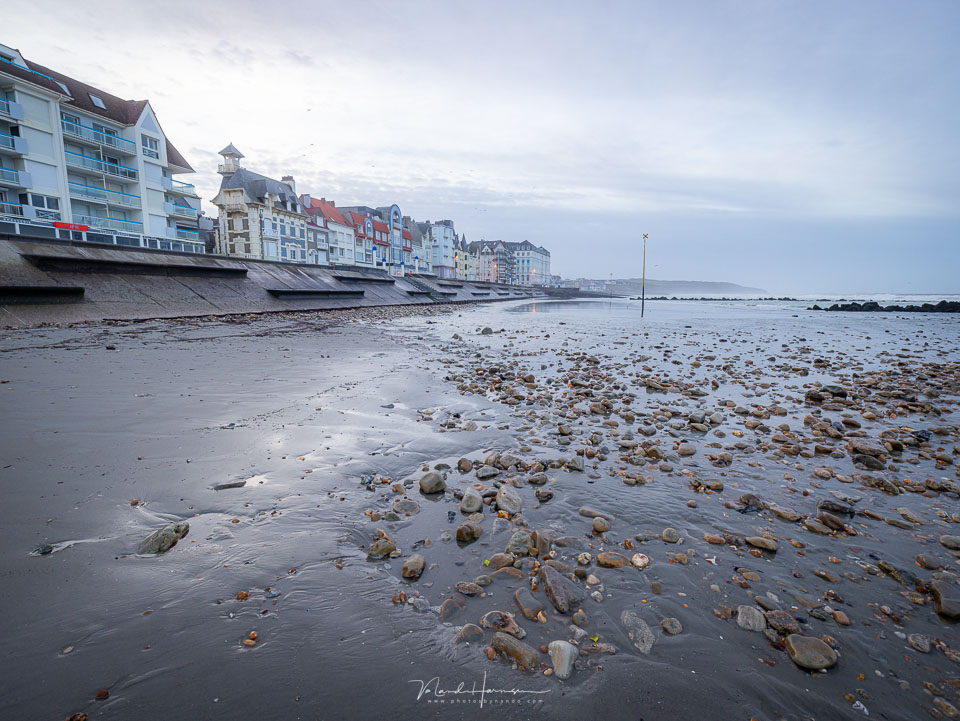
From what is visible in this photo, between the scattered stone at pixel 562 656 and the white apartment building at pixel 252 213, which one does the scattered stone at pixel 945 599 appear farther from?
the white apartment building at pixel 252 213

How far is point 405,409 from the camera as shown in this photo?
25.6 ft

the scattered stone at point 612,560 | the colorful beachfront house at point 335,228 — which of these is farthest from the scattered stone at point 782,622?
the colorful beachfront house at point 335,228

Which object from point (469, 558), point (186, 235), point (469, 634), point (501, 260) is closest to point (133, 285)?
point (469, 558)

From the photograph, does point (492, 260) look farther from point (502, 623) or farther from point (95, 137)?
point (502, 623)

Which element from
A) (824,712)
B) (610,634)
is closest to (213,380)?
(610,634)

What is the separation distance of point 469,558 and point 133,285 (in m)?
27.4

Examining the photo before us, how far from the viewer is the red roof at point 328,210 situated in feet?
257

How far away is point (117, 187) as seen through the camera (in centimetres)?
4634

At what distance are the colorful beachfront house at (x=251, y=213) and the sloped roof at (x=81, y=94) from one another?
1037 centimetres

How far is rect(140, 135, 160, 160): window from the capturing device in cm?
4769

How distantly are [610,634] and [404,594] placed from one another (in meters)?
1.43

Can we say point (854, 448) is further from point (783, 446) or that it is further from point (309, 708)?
point (309, 708)

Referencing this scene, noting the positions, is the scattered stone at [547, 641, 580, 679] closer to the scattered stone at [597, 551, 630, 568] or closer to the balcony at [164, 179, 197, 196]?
the scattered stone at [597, 551, 630, 568]

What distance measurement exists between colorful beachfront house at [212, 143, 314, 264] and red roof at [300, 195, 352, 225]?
1093 centimetres
